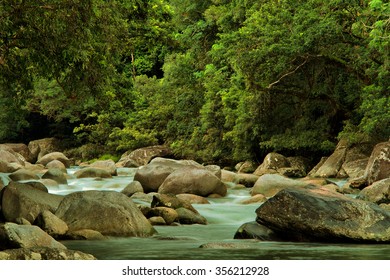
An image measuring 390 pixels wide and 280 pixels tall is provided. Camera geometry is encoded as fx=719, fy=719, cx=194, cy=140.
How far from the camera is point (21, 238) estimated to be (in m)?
8.20

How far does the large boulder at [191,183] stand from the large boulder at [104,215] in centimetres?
611

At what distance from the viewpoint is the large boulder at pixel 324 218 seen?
29.8 ft

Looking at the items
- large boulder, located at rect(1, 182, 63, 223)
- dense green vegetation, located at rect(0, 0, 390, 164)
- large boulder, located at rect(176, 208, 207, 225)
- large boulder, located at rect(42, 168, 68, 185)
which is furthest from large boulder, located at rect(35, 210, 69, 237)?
large boulder, located at rect(42, 168, 68, 185)

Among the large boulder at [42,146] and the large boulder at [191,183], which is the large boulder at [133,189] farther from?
the large boulder at [42,146]

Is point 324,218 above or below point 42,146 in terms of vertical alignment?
above

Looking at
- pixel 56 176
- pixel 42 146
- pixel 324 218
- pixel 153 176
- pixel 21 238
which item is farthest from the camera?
pixel 42 146

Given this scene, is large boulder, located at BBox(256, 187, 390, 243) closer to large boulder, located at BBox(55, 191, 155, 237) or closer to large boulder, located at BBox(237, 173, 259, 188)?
large boulder, located at BBox(55, 191, 155, 237)

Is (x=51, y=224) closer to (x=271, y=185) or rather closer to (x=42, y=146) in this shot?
(x=271, y=185)

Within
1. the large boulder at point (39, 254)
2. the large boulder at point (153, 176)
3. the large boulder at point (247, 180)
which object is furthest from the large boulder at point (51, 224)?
the large boulder at point (247, 180)

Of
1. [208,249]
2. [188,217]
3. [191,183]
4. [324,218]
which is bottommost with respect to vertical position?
[191,183]

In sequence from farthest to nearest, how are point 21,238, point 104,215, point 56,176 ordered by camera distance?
point 56,176, point 104,215, point 21,238

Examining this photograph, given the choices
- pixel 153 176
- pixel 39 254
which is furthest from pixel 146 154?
pixel 39 254

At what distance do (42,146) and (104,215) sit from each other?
109ft
